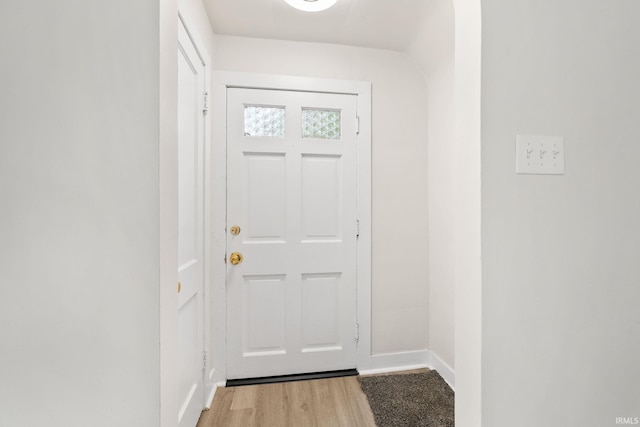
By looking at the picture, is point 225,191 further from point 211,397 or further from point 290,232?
point 211,397

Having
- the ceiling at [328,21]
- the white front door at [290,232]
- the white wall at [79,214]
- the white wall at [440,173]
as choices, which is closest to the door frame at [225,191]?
the white front door at [290,232]

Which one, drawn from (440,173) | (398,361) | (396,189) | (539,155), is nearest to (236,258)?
(396,189)

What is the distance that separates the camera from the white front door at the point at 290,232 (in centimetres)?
188

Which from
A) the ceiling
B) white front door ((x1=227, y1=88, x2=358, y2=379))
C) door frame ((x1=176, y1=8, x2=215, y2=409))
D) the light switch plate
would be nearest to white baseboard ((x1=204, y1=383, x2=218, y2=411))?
door frame ((x1=176, y1=8, x2=215, y2=409))

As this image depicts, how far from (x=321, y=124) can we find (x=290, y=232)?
2.63ft

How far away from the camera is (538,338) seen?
914mm

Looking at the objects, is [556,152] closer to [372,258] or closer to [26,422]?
[372,258]

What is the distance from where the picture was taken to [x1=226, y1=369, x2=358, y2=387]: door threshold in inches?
72.9

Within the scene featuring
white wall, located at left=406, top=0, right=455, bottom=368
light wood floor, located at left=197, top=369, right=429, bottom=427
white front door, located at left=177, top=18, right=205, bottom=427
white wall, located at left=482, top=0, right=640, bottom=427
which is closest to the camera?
white wall, located at left=482, top=0, right=640, bottom=427

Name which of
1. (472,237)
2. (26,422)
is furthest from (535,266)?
(26,422)

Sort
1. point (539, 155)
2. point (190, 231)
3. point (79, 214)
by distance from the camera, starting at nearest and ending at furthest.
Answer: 1. point (79, 214)
2. point (539, 155)
3. point (190, 231)

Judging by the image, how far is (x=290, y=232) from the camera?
1.93 m

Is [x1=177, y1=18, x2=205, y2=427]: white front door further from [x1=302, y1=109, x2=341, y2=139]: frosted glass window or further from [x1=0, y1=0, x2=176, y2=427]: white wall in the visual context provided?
[x1=302, y1=109, x2=341, y2=139]: frosted glass window

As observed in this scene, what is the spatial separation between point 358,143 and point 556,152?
124cm
